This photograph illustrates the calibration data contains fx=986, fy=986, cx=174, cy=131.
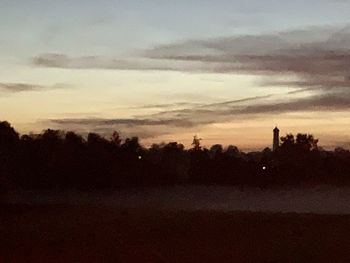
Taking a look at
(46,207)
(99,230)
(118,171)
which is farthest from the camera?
(118,171)

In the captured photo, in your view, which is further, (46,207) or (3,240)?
(46,207)

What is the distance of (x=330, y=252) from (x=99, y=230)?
8.95 metres

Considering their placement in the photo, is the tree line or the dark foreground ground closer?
the dark foreground ground

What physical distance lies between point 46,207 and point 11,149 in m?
14.5

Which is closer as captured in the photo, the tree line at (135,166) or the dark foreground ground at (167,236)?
the dark foreground ground at (167,236)

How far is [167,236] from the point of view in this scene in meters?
29.6

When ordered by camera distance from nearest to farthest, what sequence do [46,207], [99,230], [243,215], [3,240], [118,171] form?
1. [3,240]
2. [99,230]
3. [243,215]
4. [46,207]
5. [118,171]

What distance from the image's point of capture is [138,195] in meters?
58.2

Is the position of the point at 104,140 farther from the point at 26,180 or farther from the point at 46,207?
the point at 46,207

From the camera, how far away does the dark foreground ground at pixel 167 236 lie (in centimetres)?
2442

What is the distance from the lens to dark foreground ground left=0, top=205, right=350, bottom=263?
80.1 feet

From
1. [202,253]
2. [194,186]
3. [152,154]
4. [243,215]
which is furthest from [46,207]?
[152,154]

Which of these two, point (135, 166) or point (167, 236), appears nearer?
point (167, 236)

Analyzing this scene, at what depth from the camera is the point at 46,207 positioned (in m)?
43.1
